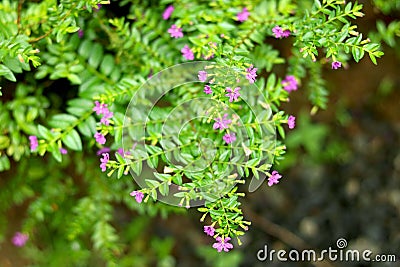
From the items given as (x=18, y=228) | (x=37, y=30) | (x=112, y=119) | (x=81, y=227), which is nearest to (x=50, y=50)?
(x=37, y=30)

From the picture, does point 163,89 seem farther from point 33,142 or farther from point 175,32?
point 33,142

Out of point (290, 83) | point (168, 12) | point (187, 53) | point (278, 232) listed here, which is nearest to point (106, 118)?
point (187, 53)

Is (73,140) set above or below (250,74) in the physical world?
below

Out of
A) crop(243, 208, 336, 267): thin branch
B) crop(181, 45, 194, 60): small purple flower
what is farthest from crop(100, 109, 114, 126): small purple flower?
crop(243, 208, 336, 267): thin branch


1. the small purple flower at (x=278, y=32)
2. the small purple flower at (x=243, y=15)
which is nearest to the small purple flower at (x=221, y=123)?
the small purple flower at (x=278, y=32)

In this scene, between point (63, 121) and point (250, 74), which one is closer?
point (250, 74)

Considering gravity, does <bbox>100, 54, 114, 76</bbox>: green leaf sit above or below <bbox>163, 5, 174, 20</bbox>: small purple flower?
below

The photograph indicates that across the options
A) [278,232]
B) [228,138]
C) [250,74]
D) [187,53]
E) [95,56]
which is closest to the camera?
[250,74]

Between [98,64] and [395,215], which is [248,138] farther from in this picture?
[395,215]

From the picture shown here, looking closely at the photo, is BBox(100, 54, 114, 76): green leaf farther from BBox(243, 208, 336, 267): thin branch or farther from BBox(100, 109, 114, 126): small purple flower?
BBox(243, 208, 336, 267): thin branch
